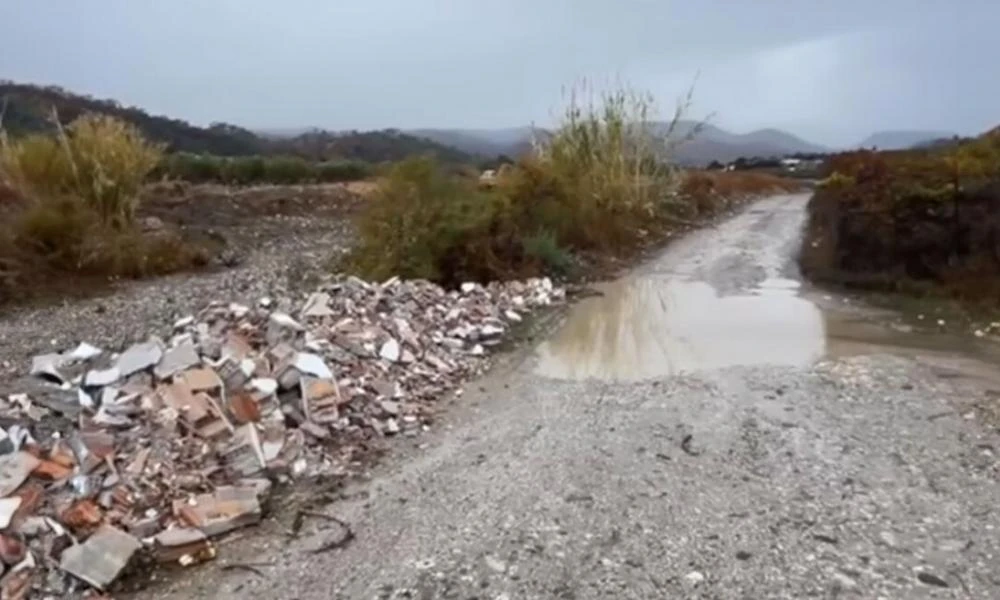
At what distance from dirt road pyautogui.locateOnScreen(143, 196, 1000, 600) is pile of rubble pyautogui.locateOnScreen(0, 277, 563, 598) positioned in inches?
13.5

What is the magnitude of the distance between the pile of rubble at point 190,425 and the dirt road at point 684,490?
34 cm

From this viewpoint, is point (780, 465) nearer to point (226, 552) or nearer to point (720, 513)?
point (720, 513)

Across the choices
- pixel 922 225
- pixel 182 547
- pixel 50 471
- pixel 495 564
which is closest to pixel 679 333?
pixel 922 225

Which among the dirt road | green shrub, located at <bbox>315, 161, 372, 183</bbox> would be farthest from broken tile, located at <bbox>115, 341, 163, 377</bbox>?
green shrub, located at <bbox>315, 161, 372, 183</bbox>

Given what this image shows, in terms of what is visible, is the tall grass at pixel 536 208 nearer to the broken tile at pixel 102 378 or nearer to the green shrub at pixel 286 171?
the broken tile at pixel 102 378

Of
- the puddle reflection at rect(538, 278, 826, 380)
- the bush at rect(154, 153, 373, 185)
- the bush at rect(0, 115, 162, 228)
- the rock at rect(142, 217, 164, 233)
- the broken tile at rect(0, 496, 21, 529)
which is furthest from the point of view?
the bush at rect(154, 153, 373, 185)

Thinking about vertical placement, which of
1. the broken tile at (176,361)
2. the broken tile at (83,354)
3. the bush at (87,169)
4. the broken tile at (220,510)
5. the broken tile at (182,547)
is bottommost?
the broken tile at (182,547)

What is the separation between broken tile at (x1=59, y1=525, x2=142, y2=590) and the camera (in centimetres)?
450

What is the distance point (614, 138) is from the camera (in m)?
19.2

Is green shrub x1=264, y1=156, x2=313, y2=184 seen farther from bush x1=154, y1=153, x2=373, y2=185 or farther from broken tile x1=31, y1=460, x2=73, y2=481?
broken tile x1=31, y1=460, x2=73, y2=481

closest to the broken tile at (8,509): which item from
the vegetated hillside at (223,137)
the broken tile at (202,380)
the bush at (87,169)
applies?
the broken tile at (202,380)

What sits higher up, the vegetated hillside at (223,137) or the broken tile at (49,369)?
the vegetated hillside at (223,137)

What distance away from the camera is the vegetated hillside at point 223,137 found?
33000mm

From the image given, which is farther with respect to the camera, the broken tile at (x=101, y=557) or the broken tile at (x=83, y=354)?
the broken tile at (x=83, y=354)
